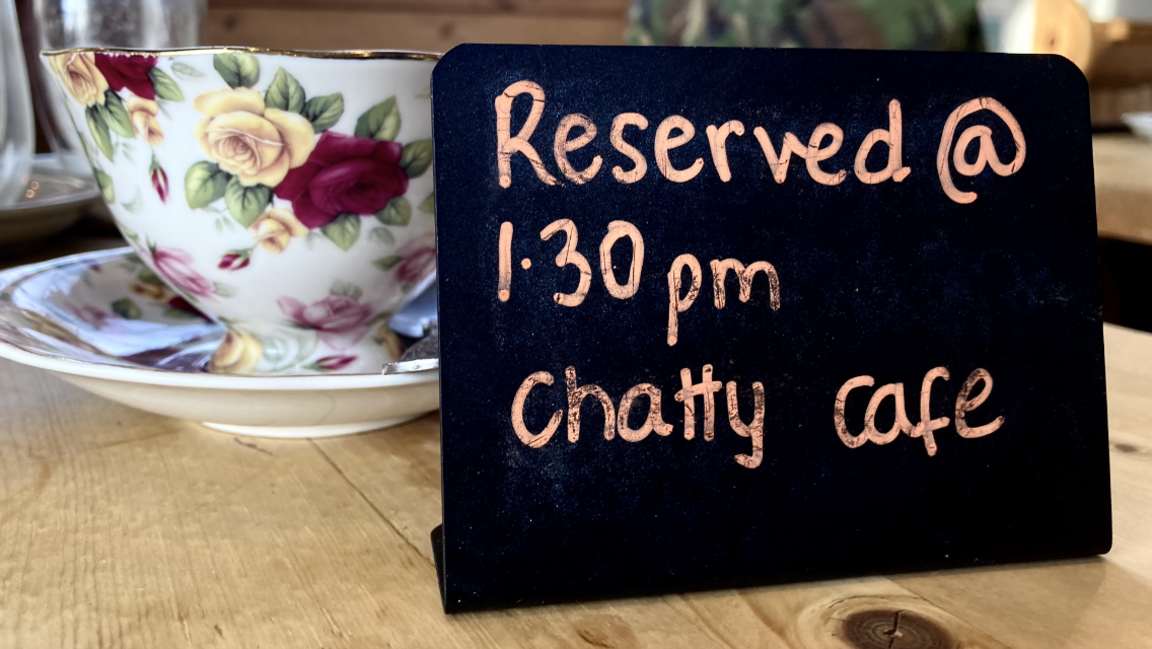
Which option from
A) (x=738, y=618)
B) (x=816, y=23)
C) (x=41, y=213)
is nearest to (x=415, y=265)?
(x=738, y=618)

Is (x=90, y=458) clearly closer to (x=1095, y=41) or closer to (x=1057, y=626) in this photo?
(x=1057, y=626)

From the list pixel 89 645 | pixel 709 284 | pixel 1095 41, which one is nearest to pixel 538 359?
pixel 709 284

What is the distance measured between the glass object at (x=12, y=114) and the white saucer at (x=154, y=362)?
360 millimetres

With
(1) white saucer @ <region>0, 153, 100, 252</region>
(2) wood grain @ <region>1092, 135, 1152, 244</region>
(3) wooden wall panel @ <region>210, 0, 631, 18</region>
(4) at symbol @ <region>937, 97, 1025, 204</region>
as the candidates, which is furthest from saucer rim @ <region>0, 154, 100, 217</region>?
(3) wooden wall panel @ <region>210, 0, 631, 18</region>

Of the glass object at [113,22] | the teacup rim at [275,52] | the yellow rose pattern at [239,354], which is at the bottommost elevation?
the yellow rose pattern at [239,354]

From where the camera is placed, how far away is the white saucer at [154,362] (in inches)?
16.7

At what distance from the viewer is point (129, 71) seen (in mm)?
441

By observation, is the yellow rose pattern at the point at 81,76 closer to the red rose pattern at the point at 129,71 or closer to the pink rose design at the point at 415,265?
the red rose pattern at the point at 129,71

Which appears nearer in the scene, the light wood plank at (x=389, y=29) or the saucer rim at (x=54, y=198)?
the saucer rim at (x=54, y=198)

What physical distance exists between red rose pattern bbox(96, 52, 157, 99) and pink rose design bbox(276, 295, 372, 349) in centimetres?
13

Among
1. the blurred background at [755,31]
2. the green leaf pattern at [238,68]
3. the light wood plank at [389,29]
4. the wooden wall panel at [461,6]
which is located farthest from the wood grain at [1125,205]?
the wooden wall panel at [461,6]

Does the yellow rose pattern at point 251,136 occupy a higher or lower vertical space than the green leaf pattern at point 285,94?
lower

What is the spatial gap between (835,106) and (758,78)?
0.03 meters

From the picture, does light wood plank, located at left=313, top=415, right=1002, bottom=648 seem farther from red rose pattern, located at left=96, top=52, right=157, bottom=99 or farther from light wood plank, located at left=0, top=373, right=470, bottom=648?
red rose pattern, located at left=96, top=52, right=157, bottom=99
